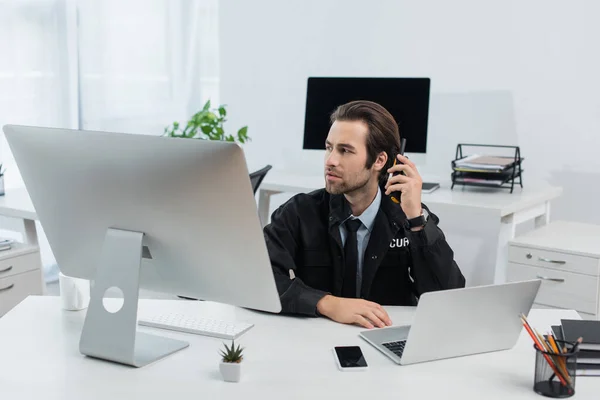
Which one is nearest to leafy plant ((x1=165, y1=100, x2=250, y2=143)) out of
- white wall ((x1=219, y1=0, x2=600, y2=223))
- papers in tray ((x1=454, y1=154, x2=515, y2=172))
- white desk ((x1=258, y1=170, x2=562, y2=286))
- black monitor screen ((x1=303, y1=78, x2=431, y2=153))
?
white wall ((x1=219, y1=0, x2=600, y2=223))

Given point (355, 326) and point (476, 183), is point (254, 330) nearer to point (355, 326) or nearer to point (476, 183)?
point (355, 326)

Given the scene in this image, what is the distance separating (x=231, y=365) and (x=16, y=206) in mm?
2265

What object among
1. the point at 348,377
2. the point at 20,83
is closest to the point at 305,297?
the point at 348,377

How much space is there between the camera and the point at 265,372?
1.64 metres

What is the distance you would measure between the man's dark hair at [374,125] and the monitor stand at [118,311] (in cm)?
87

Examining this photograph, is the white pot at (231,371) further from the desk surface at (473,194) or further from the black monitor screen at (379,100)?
the black monitor screen at (379,100)

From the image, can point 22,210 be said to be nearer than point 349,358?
No

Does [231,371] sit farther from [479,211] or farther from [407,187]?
[479,211]

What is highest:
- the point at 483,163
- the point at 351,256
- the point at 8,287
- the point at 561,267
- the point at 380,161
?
the point at 380,161

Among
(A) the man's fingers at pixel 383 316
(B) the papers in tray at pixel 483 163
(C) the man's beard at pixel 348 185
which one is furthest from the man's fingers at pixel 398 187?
(B) the papers in tray at pixel 483 163

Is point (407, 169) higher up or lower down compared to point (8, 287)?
higher up

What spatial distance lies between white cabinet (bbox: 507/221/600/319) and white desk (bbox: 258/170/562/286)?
2.9 inches

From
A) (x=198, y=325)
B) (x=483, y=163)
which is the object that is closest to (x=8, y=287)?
(x=198, y=325)

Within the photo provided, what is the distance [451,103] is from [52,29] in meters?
2.31
